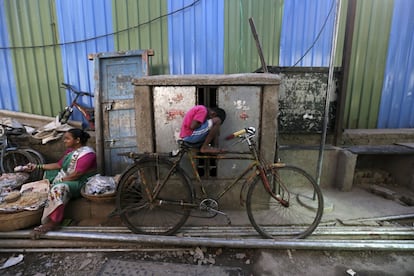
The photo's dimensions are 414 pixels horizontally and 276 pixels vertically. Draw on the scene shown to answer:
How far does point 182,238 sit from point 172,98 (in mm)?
2057

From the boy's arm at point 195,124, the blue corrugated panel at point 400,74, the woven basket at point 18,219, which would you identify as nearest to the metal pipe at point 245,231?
the woven basket at point 18,219

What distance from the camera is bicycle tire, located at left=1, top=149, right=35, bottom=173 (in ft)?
16.0

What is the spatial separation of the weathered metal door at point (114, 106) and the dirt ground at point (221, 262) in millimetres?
2246

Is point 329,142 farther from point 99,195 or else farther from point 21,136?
point 21,136

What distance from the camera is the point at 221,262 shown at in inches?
118

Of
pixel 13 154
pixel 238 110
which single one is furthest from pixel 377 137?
pixel 13 154

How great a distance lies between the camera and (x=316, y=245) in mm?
3086

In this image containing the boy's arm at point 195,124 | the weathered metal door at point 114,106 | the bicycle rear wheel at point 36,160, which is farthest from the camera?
the weathered metal door at point 114,106

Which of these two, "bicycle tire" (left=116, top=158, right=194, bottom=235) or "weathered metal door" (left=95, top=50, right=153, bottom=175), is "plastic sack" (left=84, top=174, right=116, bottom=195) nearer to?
"bicycle tire" (left=116, top=158, right=194, bottom=235)

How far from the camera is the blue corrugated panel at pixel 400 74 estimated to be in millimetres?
5223

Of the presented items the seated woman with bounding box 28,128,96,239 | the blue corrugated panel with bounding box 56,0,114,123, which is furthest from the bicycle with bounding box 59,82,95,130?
the seated woman with bounding box 28,128,96,239

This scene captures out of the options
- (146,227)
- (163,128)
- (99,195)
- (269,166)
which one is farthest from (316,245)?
(99,195)

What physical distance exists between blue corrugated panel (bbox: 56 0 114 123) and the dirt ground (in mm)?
3618

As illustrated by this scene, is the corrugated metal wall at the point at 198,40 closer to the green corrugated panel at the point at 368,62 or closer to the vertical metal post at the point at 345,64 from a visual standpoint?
the green corrugated panel at the point at 368,62
